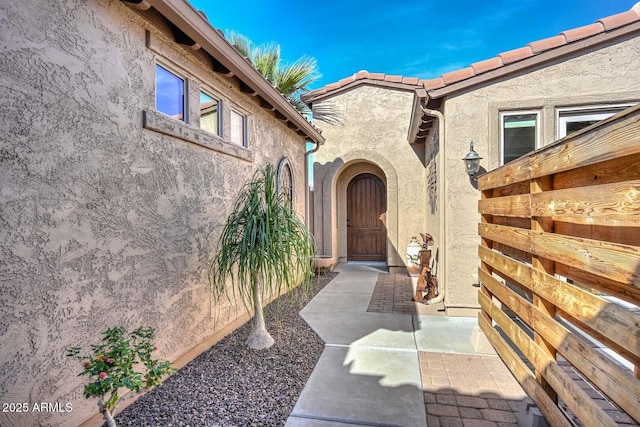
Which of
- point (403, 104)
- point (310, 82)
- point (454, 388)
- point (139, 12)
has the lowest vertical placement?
point (454, 388)

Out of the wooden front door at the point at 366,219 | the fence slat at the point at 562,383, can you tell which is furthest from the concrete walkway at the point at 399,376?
the wooden front door at the point at 366,219

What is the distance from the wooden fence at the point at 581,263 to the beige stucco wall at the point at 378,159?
694 centimetres

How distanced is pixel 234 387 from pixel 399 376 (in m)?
1.80

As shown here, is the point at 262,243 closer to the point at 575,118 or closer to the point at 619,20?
the point at 575,118

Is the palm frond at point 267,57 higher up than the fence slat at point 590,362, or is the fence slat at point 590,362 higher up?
the palm frond at point 267,57

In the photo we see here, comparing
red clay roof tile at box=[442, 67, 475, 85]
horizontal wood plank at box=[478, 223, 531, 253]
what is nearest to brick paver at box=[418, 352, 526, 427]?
horizontal wood plank at box=[478, 223, 531, 253]

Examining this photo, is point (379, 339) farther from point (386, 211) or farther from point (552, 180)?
point (386, 211)

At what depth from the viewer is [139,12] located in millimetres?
3436

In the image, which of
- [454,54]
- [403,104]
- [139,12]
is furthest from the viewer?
Result: [454,54]

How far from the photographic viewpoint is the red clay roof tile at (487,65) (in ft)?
18.5

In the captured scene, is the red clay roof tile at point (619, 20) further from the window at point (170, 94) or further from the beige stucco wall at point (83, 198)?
the window at point (170, 94)

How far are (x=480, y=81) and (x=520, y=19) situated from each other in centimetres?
883

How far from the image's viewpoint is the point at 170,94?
4.04 metres

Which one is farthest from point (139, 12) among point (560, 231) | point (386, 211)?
point (386, 211)
